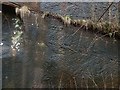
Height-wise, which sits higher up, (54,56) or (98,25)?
(98,25)

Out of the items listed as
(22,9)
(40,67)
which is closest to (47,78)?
(40,67)

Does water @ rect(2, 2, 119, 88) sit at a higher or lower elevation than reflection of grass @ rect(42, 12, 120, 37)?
lower

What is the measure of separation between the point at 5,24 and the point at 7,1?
10.2 inches

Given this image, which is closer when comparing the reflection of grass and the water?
the water

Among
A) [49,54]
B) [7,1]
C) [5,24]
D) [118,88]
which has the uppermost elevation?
[7,1]

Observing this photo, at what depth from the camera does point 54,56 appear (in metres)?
3.48

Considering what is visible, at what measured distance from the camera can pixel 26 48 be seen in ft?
11.6

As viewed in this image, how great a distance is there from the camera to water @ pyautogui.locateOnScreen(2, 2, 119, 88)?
324cm

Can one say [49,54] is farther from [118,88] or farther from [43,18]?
[118,88]

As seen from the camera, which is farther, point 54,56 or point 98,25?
point 98,25

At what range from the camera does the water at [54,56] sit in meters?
3.24

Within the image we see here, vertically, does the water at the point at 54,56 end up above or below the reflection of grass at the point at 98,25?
below

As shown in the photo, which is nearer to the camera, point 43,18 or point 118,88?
point 118,88

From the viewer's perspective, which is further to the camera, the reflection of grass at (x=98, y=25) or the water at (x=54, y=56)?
the reflection of grass at (x=98, y=25)
